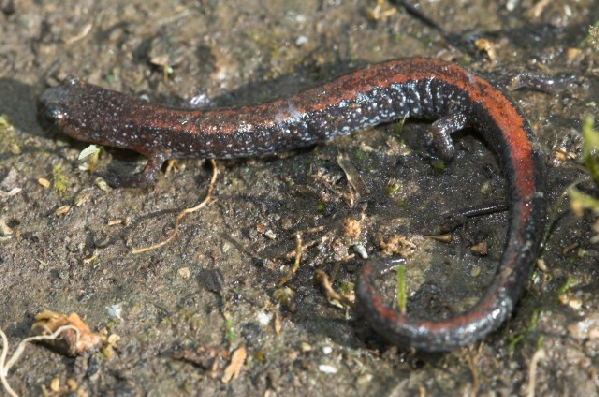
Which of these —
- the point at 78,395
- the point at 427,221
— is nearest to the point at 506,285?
the point at 427,221

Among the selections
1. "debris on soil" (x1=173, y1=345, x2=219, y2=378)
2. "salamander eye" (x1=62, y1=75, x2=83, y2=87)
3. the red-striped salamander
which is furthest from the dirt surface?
"salamander eye" (x1=62, y1=75, x2=83, y2=87)

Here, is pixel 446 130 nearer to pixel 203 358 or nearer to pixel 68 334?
pixel 203 358

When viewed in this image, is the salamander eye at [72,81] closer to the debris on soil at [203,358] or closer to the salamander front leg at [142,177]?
the salamander front leg at [142,177]

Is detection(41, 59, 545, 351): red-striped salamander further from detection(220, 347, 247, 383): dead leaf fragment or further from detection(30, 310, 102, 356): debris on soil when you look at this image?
detection(220, 347, 247, 383): dead leaf fragment

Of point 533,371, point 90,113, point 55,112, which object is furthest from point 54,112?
point 533,371

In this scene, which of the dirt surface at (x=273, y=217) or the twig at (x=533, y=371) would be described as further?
the dirt surface at (x=273, y=217)

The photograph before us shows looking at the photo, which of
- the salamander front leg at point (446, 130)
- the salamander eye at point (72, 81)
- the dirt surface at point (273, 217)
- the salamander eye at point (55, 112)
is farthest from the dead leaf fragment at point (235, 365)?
the salamander eye at point (72, 81)
